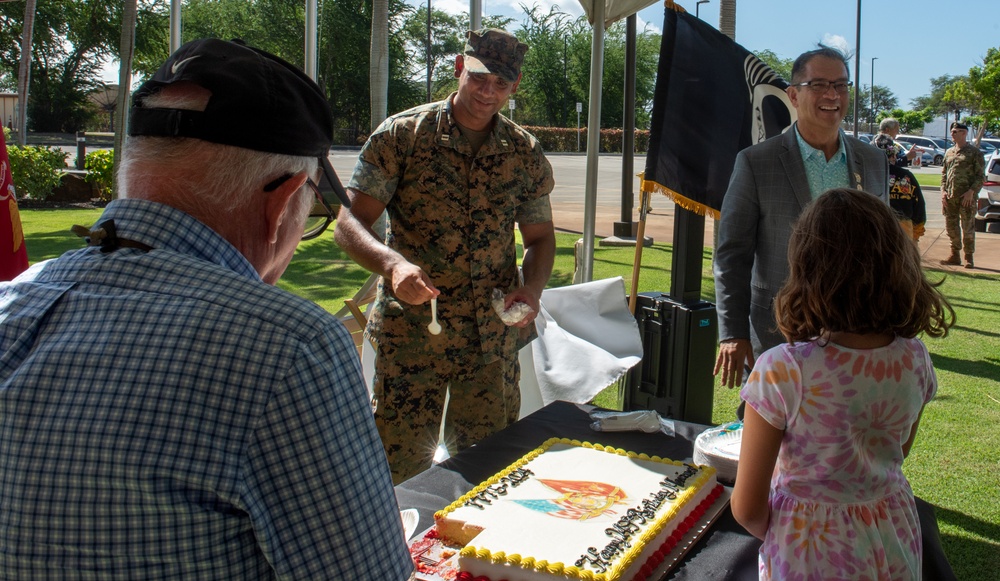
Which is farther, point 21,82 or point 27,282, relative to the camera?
point 21,82

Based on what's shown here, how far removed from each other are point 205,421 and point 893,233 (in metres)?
1.31

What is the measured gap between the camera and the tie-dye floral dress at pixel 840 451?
4.84 ft

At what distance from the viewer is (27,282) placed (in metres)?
0.92

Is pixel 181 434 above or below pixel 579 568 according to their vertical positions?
above

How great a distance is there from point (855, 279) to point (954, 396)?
14.3ft

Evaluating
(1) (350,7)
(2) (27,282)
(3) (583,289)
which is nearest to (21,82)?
(3) (583,289)

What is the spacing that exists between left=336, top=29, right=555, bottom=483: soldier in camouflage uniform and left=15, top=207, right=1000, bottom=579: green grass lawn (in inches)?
75.9

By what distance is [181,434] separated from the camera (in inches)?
31.2

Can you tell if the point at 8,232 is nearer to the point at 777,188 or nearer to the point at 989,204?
the point at 777,188

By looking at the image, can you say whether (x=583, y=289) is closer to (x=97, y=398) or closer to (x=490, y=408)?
(x=490, y=408)

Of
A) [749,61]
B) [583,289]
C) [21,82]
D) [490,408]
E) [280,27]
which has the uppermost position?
[280,27]

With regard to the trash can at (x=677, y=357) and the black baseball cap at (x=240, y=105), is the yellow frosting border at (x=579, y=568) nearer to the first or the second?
the black baseball cap at (x=240, y=105)

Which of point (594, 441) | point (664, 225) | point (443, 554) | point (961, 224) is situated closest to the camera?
point (443, 554)

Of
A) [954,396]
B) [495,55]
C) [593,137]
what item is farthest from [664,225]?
[495,55]
